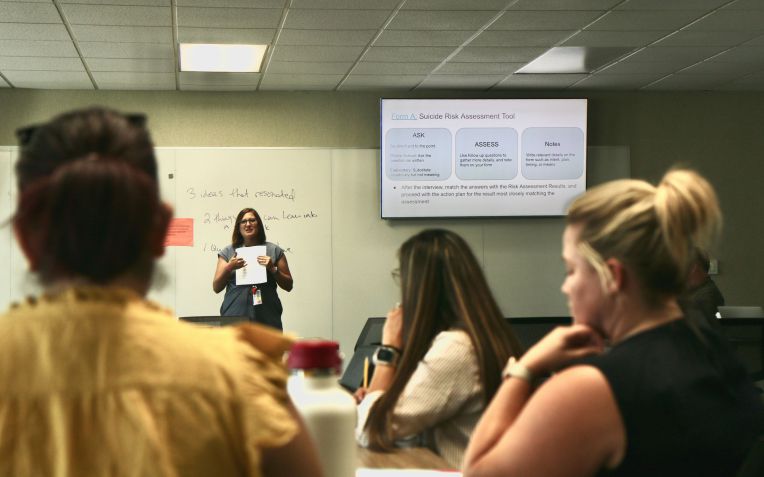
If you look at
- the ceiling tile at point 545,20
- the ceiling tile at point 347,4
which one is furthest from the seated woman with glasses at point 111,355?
the ceiling tile at point 545,20

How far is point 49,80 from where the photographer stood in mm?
6473

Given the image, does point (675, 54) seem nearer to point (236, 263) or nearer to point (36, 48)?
point (236, 263)

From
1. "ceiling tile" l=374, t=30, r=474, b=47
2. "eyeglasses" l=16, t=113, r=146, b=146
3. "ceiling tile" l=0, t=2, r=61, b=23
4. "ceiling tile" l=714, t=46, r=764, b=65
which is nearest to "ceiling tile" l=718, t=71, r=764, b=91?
"ceiling tile" l=714, t=46, r=764, b=65

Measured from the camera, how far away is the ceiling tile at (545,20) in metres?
5.02

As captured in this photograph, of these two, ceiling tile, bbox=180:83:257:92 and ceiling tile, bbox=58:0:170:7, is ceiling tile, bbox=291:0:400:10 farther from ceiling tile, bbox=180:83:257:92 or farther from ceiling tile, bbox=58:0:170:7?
ceiling tile, bbox=180:83:257:92

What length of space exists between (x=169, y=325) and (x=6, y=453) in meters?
0.18

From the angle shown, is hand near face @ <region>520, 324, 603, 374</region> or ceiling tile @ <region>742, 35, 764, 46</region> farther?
ceiling tile @ <region>742, 35, 764, 46</region>

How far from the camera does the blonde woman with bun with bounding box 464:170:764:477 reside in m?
1.21

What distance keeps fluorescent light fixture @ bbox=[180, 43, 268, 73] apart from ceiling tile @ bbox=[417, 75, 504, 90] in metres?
1.29

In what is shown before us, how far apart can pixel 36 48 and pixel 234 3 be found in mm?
1546

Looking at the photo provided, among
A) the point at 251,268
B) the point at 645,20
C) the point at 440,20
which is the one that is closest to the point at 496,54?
the point at 440,20

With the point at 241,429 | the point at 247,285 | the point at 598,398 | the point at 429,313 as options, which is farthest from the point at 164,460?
the point at 247,285

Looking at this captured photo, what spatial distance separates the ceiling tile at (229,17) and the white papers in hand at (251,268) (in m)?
1.48

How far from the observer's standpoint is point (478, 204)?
7.06m
